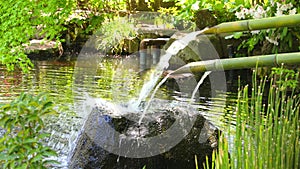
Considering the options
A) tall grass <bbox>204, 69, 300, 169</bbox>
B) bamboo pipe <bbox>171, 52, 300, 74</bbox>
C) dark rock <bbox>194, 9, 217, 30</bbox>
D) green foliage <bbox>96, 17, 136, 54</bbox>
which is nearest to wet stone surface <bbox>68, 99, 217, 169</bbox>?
tall grass <bbox>204, 69, 300, 169</bbox>

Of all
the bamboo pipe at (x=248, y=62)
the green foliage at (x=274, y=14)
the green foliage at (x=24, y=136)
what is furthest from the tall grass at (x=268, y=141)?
the green foliage at (x=274, y=14)

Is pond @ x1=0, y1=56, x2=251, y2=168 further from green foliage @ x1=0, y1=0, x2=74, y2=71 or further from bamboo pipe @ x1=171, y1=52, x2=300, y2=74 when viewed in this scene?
bamboo pipe @ x1=171, y1=52, x2=300, y2=74

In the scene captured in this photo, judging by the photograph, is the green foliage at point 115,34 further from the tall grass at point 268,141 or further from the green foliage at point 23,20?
the tall grass at point 268,141

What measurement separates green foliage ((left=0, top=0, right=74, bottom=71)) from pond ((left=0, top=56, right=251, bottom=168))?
0.73 m

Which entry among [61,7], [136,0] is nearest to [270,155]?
[61,7]

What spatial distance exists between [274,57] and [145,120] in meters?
1.69

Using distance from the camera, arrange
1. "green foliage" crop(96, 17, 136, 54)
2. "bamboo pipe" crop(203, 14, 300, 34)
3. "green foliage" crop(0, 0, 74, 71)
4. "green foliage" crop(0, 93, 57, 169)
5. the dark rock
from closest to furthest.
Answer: "bamboo pipe" crop(203, 14, 300, 34) < "green foliage" crop(0, 93, 57, 169) < "green foliage" crop(0, 0, 74, 71) < the dark rock < "green foliage" crop(96, 17, 136, 54)

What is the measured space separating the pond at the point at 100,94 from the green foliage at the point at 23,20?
28.9 inches

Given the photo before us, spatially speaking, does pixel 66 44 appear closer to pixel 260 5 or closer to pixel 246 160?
pixel 260 5

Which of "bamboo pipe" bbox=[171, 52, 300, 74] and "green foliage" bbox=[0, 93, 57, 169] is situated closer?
"bamboo pipe" bbox=[171, 52, 300, 74]

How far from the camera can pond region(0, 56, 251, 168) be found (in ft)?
8.48

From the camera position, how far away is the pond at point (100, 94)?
102 inches

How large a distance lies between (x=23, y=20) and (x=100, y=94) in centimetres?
216

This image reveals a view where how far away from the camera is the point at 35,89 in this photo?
17.2 feet
